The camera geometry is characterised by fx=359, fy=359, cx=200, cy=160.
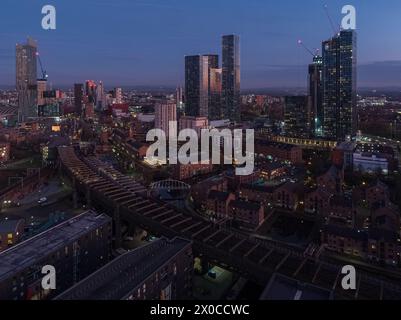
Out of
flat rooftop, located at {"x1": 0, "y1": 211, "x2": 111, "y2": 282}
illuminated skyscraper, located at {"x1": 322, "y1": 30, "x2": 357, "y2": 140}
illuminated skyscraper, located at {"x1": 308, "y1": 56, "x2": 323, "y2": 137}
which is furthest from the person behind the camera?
illuminated skyscraper, located at {"x1": 308, "y1": 56, "x2": 323, "y2": 137}

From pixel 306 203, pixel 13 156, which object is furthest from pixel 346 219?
pixel 13 156

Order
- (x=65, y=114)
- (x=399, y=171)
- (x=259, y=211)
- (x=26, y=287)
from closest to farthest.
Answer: (x=26, y=287) → (x=259, y=211) → (x=399, y=171) → (x=65, y=114)

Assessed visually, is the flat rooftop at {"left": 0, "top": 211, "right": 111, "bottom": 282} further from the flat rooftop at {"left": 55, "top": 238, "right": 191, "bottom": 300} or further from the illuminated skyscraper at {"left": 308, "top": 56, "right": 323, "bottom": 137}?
the illuminated skyscraper at {"left": 308, "top": 56, "right": 323, "bottom": 137}

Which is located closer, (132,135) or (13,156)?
(13,156)

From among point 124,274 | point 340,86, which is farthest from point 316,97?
point 124,274

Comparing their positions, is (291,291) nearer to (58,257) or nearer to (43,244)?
(58,257)

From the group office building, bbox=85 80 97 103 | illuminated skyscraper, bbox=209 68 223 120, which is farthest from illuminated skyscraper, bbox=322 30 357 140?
office building, bbox=85 80 97 103
